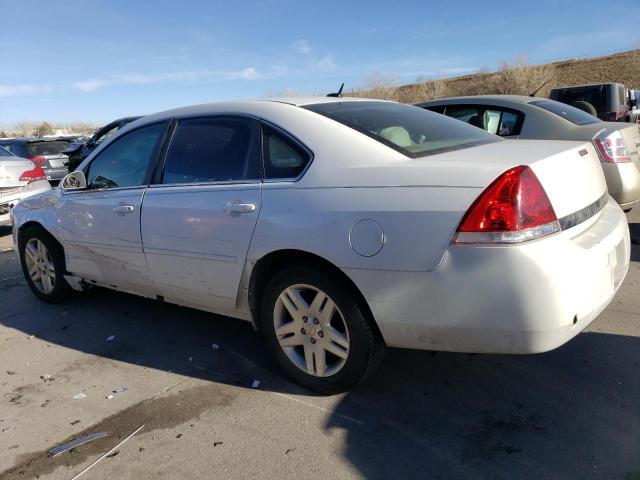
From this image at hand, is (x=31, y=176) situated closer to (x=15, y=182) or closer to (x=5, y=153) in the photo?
(x=15, y=182)

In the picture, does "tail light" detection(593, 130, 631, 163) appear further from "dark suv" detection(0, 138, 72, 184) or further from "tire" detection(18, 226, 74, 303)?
"dark suv" detection(0, 138, 72, 184)

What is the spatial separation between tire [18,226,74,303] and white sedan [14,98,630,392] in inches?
31.5

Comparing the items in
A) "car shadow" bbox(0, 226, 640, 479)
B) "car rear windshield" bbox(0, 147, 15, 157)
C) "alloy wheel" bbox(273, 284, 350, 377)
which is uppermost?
"car rear windshield" bbox(0, 147, 15, 157)

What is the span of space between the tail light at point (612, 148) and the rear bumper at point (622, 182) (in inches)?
2.3

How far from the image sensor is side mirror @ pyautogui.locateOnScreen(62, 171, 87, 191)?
427cm

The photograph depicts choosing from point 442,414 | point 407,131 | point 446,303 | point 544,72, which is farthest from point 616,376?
point 544,72

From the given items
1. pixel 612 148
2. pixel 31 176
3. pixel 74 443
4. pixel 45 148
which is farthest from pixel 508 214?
pixel 45 148

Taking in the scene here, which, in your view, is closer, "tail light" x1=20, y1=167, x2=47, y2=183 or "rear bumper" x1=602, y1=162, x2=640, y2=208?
"rear bumper" x1=602, y1=162, x2=640, y2=208

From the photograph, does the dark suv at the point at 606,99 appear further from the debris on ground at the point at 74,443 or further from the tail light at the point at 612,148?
the debris on ground at the point at 74,443

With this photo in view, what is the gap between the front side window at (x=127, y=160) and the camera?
12.7 ft

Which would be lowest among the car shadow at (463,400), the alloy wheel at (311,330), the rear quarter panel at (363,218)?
the car shadow at (463,400)

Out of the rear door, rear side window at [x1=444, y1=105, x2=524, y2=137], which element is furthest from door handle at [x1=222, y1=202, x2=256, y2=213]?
rear side window at [x1=444, y1=105, x2=524, y2=137]

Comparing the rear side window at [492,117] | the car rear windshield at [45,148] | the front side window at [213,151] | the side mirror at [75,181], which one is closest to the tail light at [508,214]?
the front side window at [213,151]

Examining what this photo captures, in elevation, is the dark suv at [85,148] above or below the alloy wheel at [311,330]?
above
